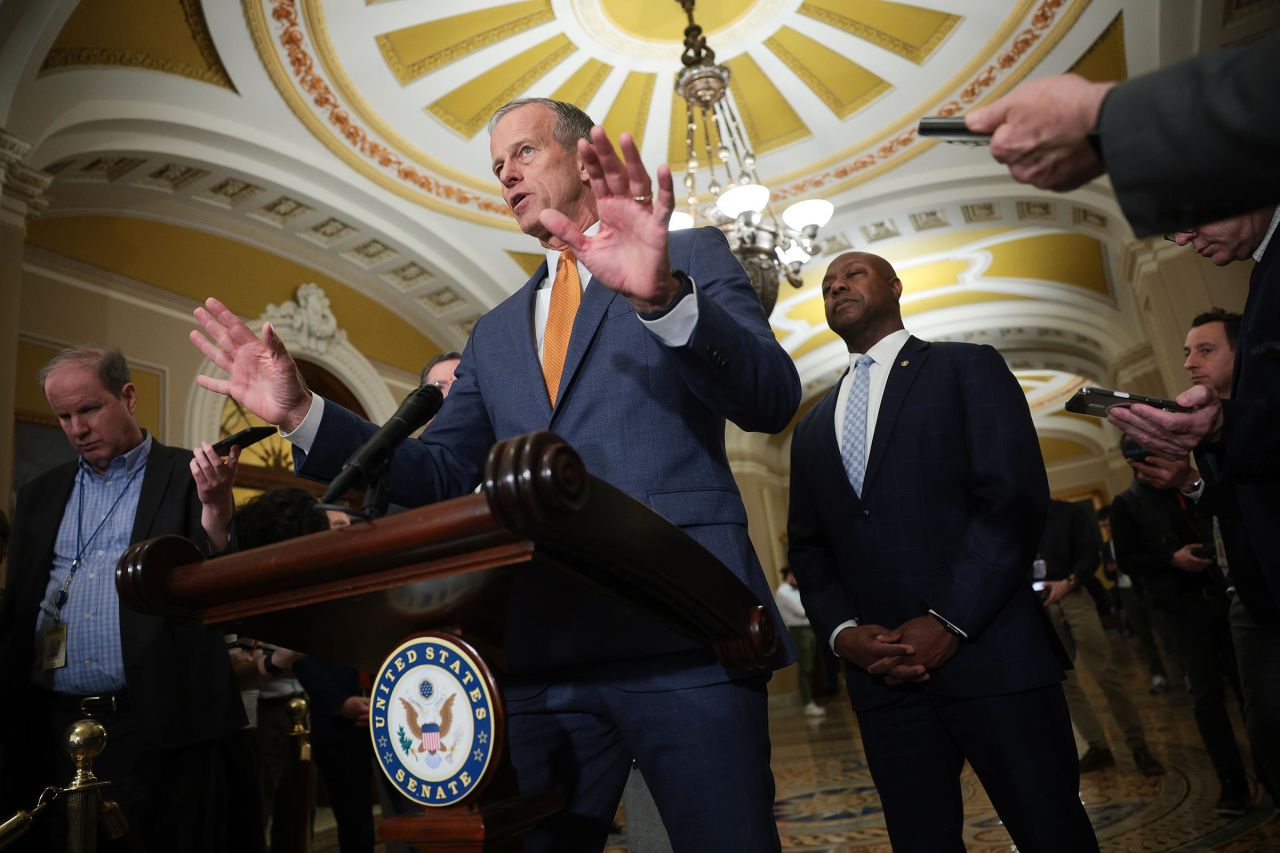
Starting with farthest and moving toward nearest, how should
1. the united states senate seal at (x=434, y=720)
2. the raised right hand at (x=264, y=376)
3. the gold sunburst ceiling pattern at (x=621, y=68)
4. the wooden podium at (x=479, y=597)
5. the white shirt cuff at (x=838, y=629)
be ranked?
1. the gold sunburst ceiling pattern at (x=621, y=68)
2. the white shirt cuff at (x=838, y=629)
3. the raised right hand at (x=264, y=376)
4. the united states senate seal at (x=434, y=720)
5. the wooden podium at (x=479, y=597)

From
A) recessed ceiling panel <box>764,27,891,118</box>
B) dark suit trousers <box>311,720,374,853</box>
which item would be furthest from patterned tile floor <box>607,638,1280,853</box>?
recessed ceiling panel <box>764,27,891,118</box>

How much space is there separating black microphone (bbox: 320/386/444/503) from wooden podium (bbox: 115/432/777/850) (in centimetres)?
10

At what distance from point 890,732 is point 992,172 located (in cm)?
714

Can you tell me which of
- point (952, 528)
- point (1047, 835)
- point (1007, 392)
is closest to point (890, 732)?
point (1047, 835)

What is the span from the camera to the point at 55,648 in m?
1.99

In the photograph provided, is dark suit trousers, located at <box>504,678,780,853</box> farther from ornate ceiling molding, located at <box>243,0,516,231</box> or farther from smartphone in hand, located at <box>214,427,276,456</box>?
ornate ceiling molding, located at <box>243,0,516,231</box>

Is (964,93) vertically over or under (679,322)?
over

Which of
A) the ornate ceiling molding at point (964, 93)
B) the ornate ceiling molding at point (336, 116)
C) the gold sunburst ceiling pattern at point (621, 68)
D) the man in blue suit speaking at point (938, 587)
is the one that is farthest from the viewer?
the ornate ceiling molding at point (964, 93)

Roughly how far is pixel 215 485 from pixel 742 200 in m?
4.16

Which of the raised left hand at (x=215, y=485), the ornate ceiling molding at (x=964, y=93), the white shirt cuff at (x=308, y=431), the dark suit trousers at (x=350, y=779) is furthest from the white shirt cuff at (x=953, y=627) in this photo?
the ornate ceiling molding at (x=964, y=93)

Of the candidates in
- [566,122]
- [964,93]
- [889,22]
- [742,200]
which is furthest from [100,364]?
[964,93]

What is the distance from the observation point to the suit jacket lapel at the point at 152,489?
2031 mm

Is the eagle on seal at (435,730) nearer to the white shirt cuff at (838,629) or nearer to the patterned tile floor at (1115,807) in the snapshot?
the white shirt cuff at (838,629)

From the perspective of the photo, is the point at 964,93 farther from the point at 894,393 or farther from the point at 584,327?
the point at 584,327
